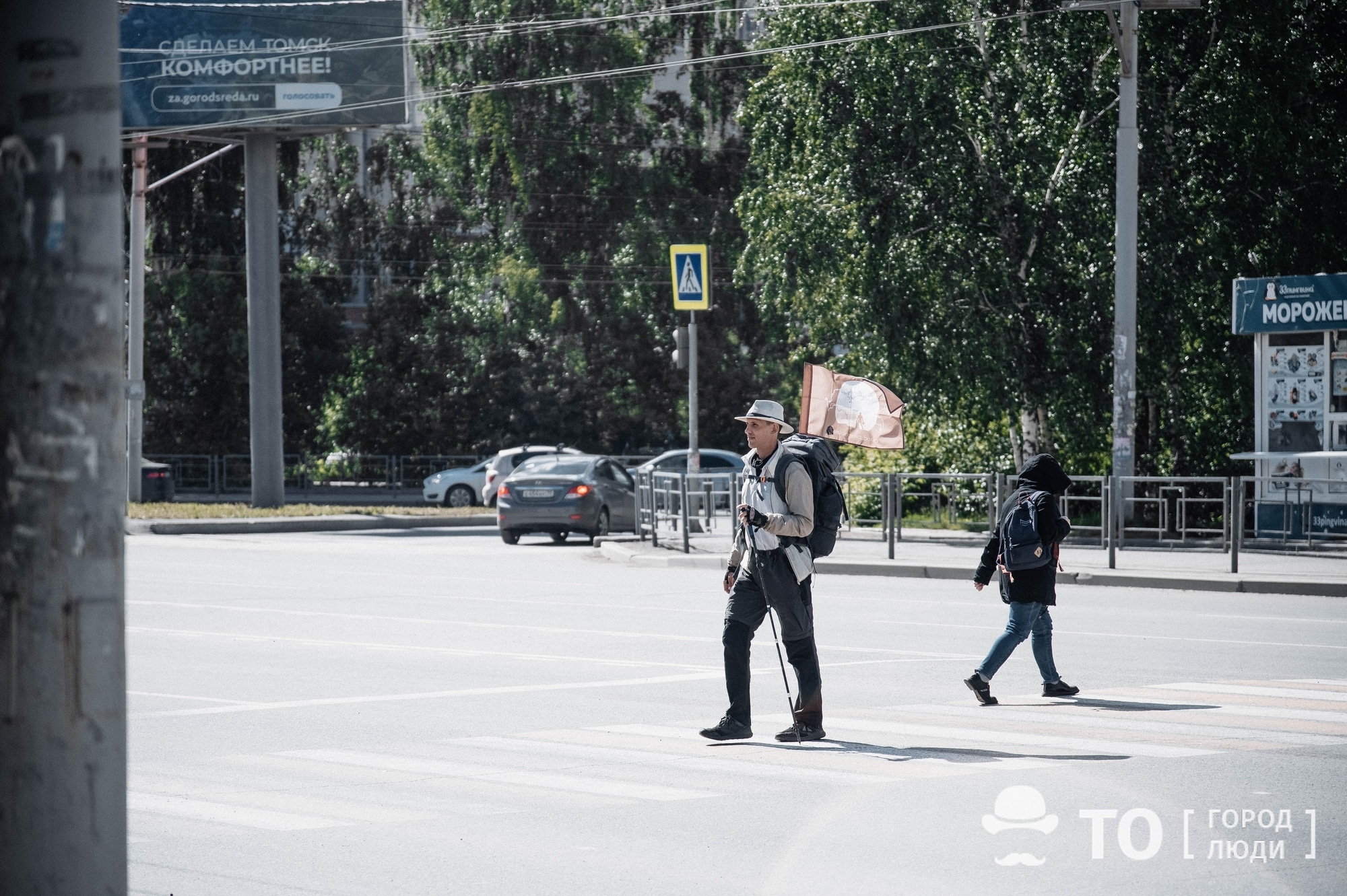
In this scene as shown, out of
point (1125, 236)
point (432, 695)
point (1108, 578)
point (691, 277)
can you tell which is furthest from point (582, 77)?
point (432, 695)

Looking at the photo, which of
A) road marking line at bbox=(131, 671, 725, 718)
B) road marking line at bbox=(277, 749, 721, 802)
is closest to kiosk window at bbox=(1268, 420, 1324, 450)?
road marking line at bbox=(131, 671, 725, 718)

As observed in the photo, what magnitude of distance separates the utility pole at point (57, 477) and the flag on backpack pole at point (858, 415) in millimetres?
17206

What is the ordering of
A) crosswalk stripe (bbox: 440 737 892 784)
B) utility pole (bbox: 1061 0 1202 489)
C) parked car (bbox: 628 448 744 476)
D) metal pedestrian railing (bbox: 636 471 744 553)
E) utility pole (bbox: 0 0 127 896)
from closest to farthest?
1. utility pole (bbox: 0 0 127 896)
2. crosswalk stripe (bbox: 440 737 892 784)
3. utility pole (bbox: 1061 0 1202 489)
4. metal pedestrian railing (bbox: 636 471 744 553)
5. parked car (bbox: 628 448 744 476)

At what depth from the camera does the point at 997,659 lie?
10312 mm

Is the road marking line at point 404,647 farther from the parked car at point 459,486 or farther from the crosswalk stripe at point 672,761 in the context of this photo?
the parked car at point 459,486

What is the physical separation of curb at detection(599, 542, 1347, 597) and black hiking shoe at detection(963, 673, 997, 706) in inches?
282

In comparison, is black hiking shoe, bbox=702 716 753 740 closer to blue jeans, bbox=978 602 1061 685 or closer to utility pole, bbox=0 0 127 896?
blue jeans, bbox=978 602 1061 685

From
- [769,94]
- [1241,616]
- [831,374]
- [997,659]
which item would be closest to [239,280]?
[769,94]

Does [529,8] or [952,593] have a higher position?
[529,8]

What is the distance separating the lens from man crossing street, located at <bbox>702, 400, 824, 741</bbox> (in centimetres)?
899

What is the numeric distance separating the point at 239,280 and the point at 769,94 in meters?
23.3

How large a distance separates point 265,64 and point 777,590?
30.9 metres

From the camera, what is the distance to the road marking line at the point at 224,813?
274 inches

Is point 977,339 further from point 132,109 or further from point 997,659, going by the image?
point 132,109
